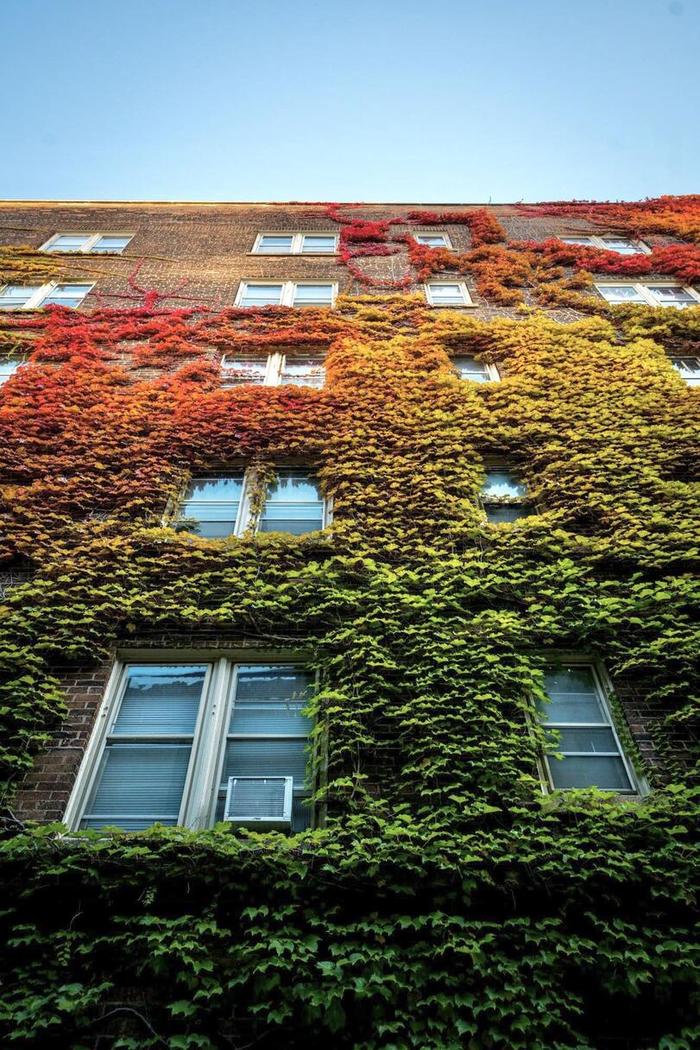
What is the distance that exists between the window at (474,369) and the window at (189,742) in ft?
21.7

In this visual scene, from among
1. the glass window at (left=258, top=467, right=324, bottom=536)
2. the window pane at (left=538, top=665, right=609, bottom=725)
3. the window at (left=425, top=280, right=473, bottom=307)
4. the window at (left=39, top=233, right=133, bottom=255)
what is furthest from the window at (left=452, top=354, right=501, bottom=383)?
the window at (left=39, top=233, right=133, bottom=255)

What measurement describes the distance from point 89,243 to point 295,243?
5.21 m

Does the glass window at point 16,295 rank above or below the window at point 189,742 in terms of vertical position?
above

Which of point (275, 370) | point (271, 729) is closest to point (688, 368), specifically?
point (275, 370)

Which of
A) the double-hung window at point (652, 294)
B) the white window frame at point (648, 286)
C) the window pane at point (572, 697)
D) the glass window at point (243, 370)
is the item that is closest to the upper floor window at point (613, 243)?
the white window frame at point (648, 286)

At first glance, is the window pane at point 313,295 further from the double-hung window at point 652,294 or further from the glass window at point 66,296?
the double-hung window at point 652,294

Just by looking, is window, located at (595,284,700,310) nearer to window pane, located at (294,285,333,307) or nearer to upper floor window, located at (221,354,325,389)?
window pane, located at (294,285,333,307)

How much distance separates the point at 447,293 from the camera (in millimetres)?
14078

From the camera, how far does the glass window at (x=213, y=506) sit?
28.4 ft

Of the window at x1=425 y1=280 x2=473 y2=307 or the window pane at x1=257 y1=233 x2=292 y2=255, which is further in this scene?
the window pane at x1=257 y1=233 x2=292 y2=255

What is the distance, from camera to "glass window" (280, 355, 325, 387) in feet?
38.0

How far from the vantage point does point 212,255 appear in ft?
51.8

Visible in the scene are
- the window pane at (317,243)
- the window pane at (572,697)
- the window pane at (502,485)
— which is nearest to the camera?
the window pane at (572,697)

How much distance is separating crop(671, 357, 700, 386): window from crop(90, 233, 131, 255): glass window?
12.8m
